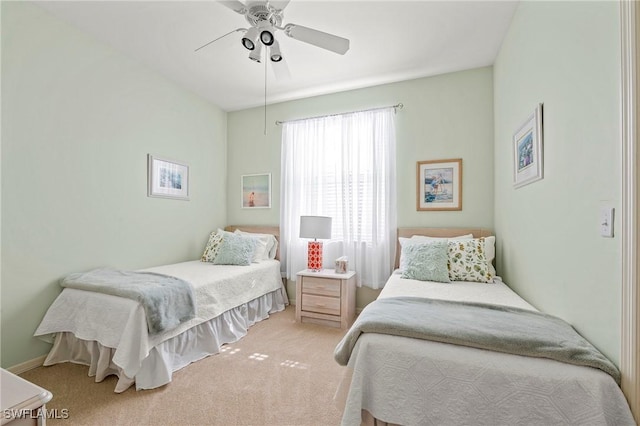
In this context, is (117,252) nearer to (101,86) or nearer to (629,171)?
(101,86)

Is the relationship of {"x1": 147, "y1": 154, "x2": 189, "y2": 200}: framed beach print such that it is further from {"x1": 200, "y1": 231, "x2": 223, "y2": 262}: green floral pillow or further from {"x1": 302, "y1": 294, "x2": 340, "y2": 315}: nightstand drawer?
{"x1": 302, "y1": 294, "x2": 340, "y2": 315}: nightstand drawer

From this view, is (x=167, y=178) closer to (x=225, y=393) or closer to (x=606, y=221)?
(x=225, y=393)

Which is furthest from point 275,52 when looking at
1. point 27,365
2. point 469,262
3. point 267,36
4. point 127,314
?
point 27,365

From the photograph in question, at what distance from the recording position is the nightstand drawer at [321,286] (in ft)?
10.1

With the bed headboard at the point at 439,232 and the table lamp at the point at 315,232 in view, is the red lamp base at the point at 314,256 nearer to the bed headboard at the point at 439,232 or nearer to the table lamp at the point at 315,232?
the table lamp at the point at 315,232

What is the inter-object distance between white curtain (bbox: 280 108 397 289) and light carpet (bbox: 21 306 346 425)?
124 cm

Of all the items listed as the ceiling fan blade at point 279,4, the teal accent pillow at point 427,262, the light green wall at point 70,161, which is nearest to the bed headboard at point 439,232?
the teal accent pillow at point 427,262

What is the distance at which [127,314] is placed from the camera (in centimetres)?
199

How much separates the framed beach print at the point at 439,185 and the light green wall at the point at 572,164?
847mm

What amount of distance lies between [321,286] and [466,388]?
6.78 ft

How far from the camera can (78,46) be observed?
2.49 meters

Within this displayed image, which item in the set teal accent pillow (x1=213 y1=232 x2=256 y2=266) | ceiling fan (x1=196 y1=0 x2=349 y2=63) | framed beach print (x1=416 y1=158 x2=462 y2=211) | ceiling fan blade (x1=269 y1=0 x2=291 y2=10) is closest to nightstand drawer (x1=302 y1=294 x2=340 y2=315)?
teal accent pillow (x1=213 y1=232 x2=256 y2=266)

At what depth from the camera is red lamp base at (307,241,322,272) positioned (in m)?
3.36

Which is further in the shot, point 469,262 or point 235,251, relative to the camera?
point 235,251
